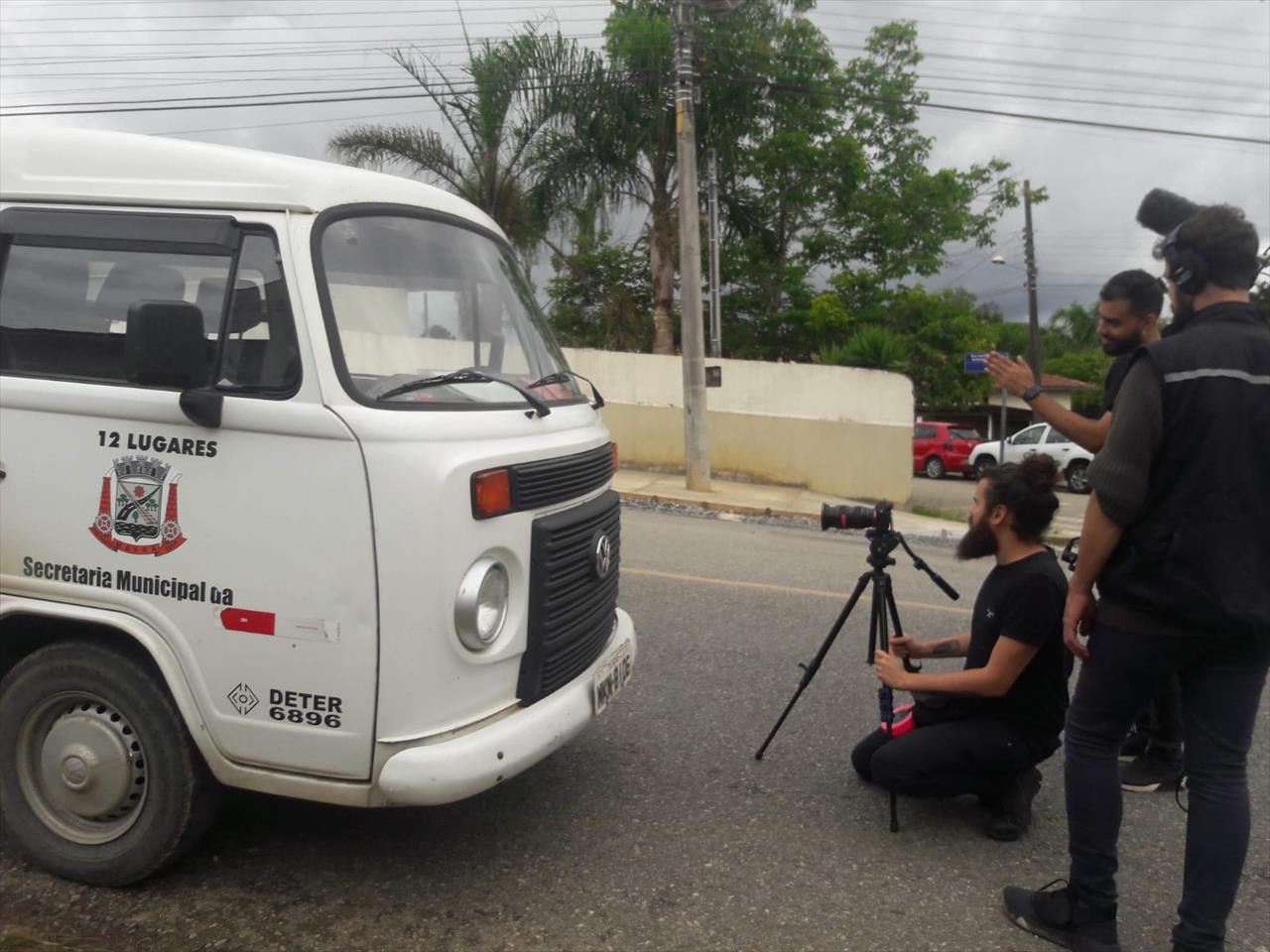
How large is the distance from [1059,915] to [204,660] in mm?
2656

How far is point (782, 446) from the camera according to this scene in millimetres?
15781

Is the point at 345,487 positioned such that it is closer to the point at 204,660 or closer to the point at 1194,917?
the point at 204,660

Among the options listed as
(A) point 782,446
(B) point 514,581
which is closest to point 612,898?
(B) point 514,581

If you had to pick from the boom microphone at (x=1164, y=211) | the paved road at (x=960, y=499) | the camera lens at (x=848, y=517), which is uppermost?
the boom microphone at (x=1164, y=211)

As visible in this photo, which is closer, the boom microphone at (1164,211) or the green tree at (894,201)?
the boom microphone at (1164,211)

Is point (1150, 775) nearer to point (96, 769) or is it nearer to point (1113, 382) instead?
point (1113, 382)

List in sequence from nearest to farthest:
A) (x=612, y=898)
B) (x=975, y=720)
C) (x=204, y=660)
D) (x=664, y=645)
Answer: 1. (x=204, y=660)
2. (x=612, y=898)
3. (x=975, y=720)
4. (x=664, y=645)

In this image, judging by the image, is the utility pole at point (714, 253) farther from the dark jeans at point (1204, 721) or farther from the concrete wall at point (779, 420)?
the dark jeans at point (1204, 721)

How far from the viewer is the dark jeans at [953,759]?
3805 mm

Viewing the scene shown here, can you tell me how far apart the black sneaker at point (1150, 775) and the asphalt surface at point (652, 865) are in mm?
73

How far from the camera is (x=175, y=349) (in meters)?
3.00

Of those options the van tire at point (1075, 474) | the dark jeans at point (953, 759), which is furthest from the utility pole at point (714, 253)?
the dark jeans at point (953, 759)

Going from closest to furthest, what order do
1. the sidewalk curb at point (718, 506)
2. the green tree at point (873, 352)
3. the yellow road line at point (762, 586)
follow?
the yellow road line at point (762, 586), the sidewalk curb at point (718, 506), the green tree at point (873, 352)

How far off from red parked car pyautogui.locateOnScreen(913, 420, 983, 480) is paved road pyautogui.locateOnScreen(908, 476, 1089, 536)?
0.97 ft
